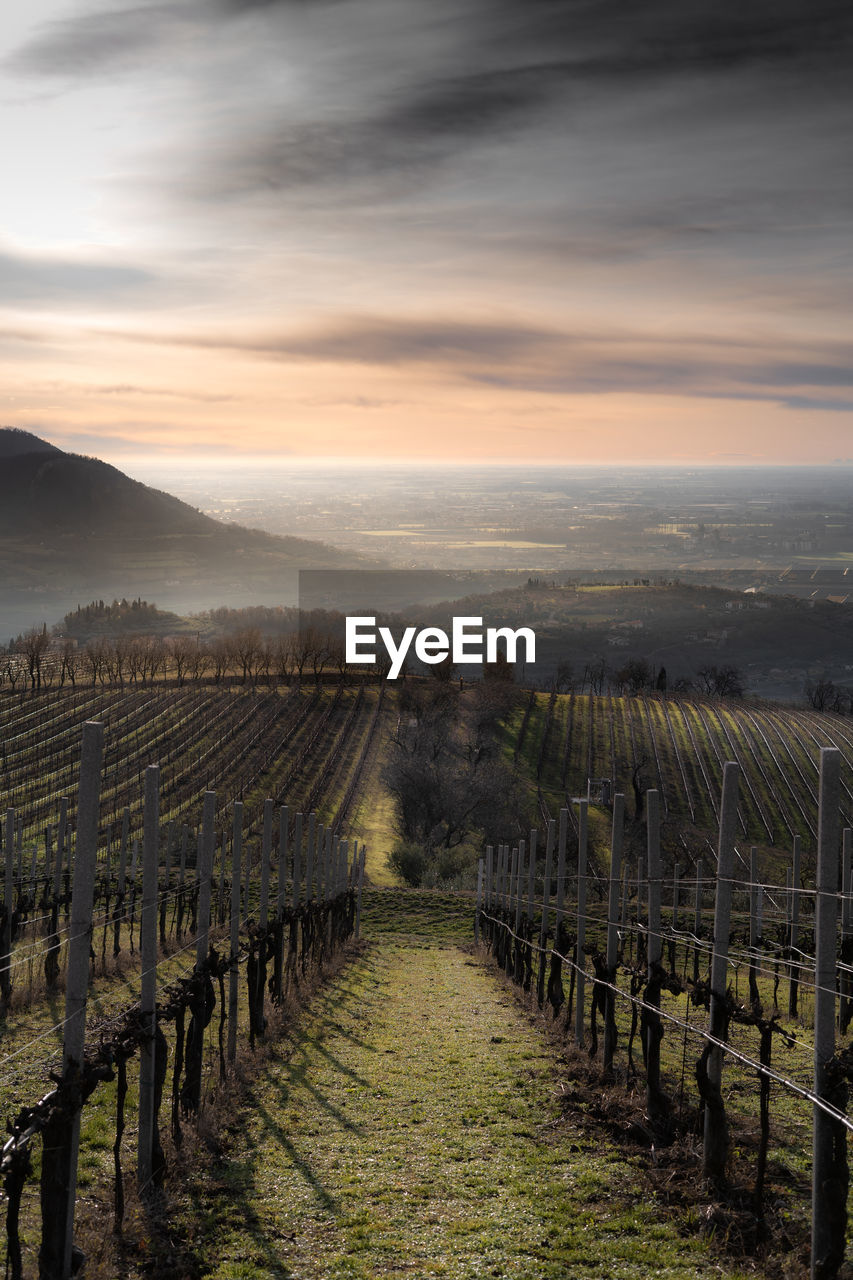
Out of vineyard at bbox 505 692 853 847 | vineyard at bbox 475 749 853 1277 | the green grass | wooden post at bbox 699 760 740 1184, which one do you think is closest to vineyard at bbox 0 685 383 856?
vineyard at bbox 505 692 853 847

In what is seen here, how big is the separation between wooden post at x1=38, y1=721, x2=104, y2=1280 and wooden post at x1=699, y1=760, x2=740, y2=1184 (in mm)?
4991

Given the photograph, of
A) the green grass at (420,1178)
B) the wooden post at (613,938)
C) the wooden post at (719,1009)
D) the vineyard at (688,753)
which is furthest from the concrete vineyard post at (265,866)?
the vineyard at (688,753)

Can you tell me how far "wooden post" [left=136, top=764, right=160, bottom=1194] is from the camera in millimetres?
8281

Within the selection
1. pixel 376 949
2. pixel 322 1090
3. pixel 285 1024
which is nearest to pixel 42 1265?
pixel 322 1090

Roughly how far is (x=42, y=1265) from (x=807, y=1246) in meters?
5.20

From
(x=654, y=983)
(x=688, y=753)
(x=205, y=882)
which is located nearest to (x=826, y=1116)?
(x=654, y=983)

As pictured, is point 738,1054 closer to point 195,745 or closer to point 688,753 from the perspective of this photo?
point 195,745

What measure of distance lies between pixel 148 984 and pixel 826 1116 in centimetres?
555

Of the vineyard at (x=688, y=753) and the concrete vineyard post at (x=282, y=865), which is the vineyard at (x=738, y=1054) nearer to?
the concrete vineyard post at (x=282, y=865)

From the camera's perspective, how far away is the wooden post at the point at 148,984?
828 cm

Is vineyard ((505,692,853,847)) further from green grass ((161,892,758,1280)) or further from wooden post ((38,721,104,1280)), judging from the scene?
wooden post ((38,721,104,1280))

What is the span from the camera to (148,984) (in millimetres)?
8547

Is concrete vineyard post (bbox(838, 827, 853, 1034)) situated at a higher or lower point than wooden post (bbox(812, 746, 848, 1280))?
lower

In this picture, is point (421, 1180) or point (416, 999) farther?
point (416, 999)
